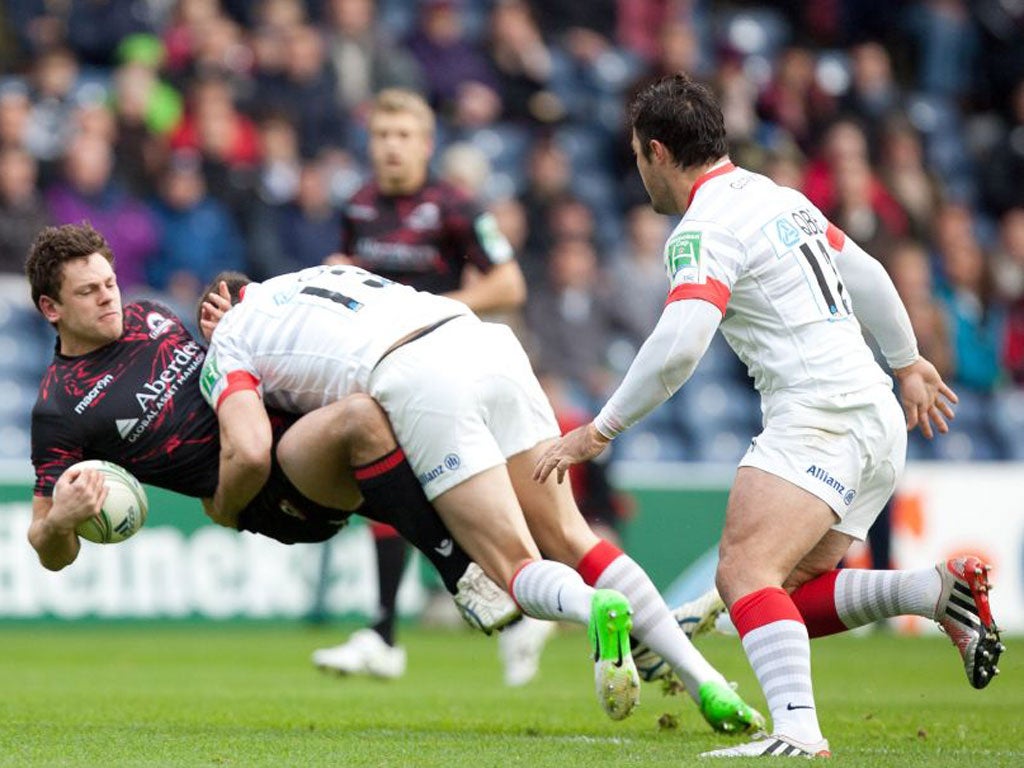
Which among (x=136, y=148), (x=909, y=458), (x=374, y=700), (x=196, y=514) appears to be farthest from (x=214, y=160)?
(x=374, y=700)

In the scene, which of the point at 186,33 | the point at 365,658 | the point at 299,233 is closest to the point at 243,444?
the point at 365,658

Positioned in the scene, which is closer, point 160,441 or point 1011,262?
point 160,441

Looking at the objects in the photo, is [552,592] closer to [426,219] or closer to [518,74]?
[426,219]

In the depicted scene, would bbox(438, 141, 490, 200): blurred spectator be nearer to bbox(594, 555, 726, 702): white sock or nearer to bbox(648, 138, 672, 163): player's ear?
bbox(594, 555, 726, 702): white sock

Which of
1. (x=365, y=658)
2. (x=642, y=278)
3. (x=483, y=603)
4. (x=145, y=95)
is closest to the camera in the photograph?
(x=483, y=603)

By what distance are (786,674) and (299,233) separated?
9.29 m

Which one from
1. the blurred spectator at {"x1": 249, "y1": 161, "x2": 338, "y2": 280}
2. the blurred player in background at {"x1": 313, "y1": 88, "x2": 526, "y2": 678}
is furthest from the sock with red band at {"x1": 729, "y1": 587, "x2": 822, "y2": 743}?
the blurred spectator at {"x1": 249, "y1": 161, "x2": 338, "y2": 280}

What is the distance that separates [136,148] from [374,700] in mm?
7433

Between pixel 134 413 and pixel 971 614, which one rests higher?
pixel 134 413

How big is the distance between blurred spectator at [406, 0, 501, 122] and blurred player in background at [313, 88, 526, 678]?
729cm

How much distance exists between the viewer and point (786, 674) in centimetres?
600

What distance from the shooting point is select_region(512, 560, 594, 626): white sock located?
621 centimetres

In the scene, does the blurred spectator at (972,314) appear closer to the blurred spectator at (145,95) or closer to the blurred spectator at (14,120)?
the blurred spectator at (145,95)

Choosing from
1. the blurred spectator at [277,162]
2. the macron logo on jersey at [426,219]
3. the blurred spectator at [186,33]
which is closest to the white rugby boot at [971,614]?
the macron logo on jersey at [426,219]
